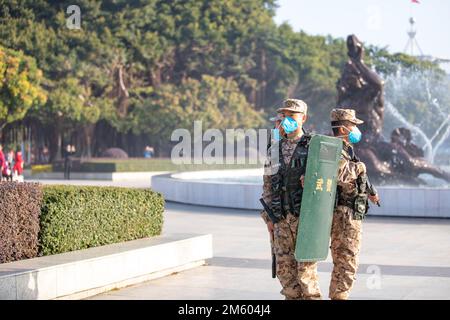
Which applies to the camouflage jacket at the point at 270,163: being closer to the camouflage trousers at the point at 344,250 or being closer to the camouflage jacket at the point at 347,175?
the camouflage jacket at the point at 347,175

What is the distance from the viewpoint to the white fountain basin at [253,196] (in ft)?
63.7

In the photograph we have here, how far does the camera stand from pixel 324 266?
12.1m

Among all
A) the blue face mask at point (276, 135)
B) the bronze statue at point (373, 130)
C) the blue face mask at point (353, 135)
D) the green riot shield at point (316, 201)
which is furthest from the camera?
the bronze statue at point (373, 130)

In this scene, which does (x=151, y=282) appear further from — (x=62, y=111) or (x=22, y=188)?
(x=62, y=111)

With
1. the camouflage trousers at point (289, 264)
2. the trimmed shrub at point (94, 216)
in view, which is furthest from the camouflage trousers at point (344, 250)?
the trimmed shrub at point (94, 216)

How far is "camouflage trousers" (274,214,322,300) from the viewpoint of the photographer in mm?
8078

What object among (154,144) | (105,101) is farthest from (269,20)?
(105,101)

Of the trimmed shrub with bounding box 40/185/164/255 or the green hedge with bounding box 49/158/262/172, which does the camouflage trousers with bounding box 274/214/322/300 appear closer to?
the trimmed shrub with bounding box 40/185/164/255

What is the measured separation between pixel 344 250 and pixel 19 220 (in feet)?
10.3

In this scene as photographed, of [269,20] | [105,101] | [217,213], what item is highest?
[269,20]

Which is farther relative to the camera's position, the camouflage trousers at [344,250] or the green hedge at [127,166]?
the green hedge at [127,166]

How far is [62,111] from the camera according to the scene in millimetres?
52156

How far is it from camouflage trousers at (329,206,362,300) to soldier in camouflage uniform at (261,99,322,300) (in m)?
0.44
